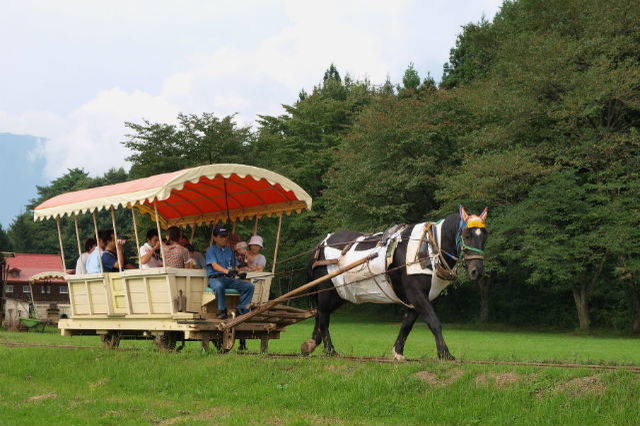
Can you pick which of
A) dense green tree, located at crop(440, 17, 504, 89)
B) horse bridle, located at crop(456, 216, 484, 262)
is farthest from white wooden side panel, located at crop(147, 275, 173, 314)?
dense green tree, located at crop(440, 17, 504, 89)

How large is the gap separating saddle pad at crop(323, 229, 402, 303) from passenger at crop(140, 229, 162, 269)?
11.8 feet

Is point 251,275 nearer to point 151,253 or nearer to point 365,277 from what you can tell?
point 151,253

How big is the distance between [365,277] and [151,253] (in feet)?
14.5

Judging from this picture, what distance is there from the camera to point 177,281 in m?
13.5

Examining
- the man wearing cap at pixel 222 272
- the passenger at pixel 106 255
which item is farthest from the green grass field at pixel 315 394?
the passenger at pixel 106 255

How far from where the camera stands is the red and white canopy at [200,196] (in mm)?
13023

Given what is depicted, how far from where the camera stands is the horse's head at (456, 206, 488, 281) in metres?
10.9

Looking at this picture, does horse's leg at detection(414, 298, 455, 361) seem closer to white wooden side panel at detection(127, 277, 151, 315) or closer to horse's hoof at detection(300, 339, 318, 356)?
horse's hoof at detection(300, 339, 318, 356)

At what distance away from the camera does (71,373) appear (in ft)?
42.9

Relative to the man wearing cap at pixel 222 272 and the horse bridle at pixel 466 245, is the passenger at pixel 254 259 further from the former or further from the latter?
the horse bridle at pixel 466 245

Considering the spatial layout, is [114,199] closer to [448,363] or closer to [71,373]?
[71,373]

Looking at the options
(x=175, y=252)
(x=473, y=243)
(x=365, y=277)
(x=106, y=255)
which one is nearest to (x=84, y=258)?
(x=106, y=255)

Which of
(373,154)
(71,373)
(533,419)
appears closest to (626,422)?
(533,419)

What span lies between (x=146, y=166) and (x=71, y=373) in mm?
31729
